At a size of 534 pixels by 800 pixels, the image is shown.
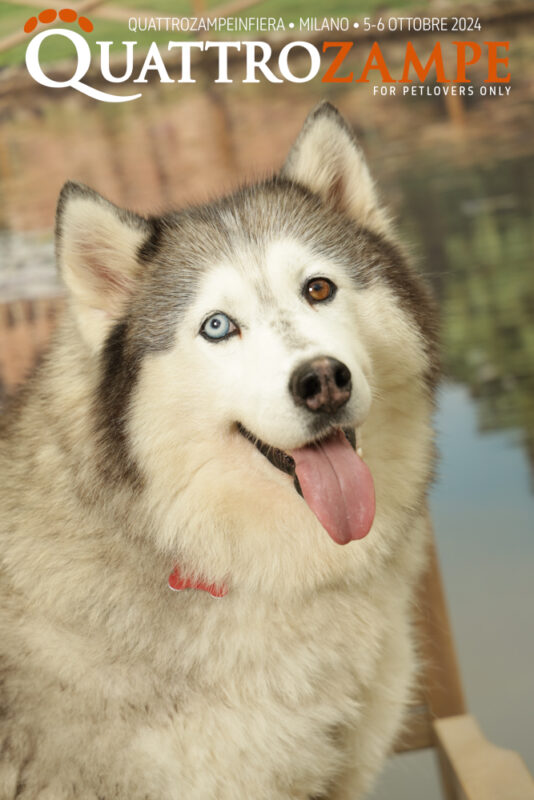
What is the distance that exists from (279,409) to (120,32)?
2234 millimetres

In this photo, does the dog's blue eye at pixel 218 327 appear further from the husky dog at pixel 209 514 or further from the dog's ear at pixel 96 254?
the dog's ear at pixel 96 254

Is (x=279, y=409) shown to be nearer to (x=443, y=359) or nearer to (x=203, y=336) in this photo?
(x=203, y=336)

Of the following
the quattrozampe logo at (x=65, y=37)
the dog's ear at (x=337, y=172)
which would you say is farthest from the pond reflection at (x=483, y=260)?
the dog's ear at (x=337, y=172)

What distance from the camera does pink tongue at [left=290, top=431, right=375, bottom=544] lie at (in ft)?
4.51

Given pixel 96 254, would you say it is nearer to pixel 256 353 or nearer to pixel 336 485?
pixel 256 353

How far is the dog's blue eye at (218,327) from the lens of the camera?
1.45m

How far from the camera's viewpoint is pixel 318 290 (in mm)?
1506

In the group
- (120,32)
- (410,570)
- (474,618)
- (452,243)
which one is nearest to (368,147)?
(452,243)

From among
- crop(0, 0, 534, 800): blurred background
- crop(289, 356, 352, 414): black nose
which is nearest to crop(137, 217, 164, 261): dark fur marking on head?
crop(289, 356, 352, 414): black nose

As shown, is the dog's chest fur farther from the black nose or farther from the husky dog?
the black nose

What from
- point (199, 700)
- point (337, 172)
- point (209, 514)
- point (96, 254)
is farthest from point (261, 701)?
point (337, 172)

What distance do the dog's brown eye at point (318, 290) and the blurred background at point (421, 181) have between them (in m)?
1.62

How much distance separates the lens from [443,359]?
1726 mm

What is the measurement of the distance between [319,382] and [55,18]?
229 cm
